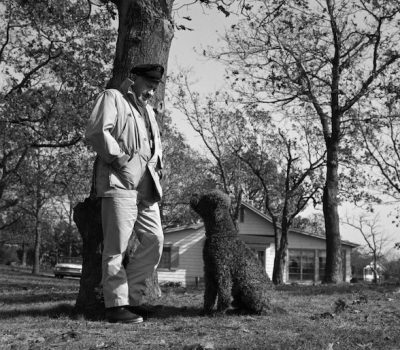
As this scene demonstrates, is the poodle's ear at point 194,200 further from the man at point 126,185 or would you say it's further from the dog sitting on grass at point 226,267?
the man at point 126,185

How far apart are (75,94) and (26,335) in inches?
811

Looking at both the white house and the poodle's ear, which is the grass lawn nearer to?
the poodle's ear

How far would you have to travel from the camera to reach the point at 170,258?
38.3 metres

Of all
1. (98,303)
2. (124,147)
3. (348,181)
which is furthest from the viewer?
(348,181)

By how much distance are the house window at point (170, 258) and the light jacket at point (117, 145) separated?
110 feet

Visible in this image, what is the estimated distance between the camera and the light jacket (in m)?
4.61

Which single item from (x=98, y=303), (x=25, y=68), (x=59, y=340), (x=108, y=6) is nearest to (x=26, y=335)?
(x=59, y=340)

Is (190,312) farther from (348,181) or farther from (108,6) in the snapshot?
(348,181)

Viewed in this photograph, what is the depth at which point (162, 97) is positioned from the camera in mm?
6539

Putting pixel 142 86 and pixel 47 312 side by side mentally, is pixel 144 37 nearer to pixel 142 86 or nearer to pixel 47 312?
pixel 142 86

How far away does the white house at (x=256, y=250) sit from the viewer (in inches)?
1499

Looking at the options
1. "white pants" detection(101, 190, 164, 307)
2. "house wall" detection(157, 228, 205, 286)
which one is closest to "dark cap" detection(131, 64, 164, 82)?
"white pants" detection(101, 190, 164, 307)

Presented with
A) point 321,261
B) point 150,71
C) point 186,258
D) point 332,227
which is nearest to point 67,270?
point 186,258

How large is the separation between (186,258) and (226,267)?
111 ft
